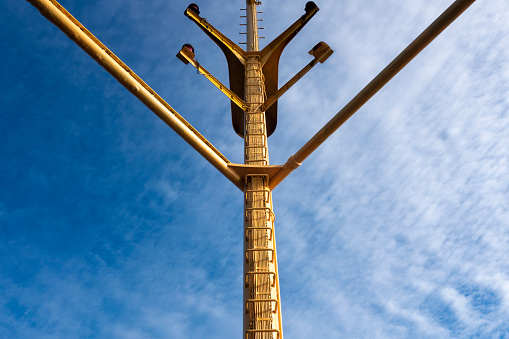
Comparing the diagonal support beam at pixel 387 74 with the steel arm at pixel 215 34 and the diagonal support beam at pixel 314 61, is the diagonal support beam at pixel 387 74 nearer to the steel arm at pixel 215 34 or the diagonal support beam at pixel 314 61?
the diagonal support beam at pixel 314 61

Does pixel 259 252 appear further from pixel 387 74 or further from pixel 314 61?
pixel 314 61

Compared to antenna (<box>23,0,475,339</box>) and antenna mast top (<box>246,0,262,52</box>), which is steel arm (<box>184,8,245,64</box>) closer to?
antenna mast top (<box>246,0,262,52</box>)

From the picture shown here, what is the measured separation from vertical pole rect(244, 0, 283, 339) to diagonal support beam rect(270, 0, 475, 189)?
85 centimetres

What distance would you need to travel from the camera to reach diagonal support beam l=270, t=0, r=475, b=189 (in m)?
4.06

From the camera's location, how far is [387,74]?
14.5ft

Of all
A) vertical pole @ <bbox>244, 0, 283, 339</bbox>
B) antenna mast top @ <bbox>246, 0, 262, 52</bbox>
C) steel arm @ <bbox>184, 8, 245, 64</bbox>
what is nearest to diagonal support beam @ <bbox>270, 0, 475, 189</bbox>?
vertical pole @ <bbox>244, 0, 283, 339</bbox>

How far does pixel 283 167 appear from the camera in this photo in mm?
5707

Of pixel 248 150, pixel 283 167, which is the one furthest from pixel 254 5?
pixel 283 167

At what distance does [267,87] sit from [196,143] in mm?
5227

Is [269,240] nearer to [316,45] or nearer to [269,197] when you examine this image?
[269,197]

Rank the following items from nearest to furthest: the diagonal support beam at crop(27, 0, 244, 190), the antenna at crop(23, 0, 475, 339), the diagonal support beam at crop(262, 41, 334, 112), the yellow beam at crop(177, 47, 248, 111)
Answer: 1. the diagonal support beam at crop(27, 0, 244, 190)
2. the antenna at crop(23, 0, 475, 339)
3. the diagonal support beam at crop(262, 41, 334, 112)
4. the yellow beam at crop(177, 47, 248, 111)

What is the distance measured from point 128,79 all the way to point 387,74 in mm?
2611

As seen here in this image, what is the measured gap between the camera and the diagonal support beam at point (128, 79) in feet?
13.2

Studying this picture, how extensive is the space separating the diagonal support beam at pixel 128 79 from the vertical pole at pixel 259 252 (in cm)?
46
